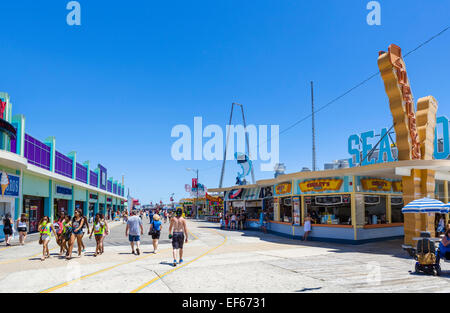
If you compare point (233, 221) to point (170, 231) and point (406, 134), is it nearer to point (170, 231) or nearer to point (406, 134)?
point (406, 134)

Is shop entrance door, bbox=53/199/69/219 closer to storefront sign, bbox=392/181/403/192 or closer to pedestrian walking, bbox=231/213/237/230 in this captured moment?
pedestrian walking, bbox=231/213/237/230

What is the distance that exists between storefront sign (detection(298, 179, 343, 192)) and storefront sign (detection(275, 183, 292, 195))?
134 cm

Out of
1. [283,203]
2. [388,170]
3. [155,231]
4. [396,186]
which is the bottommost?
[155,231]

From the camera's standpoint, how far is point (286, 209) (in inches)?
885

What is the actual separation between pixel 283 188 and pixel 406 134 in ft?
27.7

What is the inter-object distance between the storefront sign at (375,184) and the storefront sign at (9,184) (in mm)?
19577

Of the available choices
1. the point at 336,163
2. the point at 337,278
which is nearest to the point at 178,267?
the point at 337,278

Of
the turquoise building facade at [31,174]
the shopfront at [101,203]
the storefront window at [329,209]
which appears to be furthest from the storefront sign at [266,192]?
the shopfront at [101,203]

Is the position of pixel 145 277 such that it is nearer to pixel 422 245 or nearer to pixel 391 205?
pixel 422 245

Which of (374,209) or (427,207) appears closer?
(427,207)

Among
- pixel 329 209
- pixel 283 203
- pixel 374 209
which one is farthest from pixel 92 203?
pixel 374 209

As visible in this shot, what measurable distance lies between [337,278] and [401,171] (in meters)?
8.19

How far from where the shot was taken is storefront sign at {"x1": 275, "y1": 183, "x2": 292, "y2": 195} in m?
20.9

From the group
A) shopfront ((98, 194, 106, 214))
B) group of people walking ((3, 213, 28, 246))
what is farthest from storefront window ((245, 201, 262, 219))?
shopfront ((98, 194, 106, 214))
